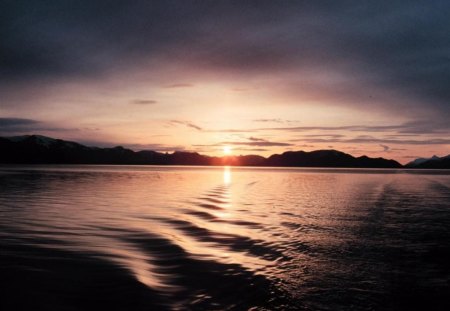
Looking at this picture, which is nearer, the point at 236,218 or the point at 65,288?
the point at 65,288

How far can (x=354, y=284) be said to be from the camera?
11.4 metres

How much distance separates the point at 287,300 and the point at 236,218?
15.9m

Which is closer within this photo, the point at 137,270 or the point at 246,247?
the point at 137,270

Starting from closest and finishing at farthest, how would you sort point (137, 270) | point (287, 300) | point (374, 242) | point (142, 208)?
1. point (287, 300)
2. point (137, 270)
3. point (374, 242)
4. point (142, 208)

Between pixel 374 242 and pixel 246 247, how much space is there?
643cm

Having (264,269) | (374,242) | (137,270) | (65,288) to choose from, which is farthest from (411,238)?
(65,288)

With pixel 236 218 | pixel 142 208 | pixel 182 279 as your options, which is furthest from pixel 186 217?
pixel 182 279

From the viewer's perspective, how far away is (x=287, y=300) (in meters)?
9.90

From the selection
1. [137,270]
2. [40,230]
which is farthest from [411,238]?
[40,230]

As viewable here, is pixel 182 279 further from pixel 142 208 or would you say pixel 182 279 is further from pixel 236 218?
pixel 142 208

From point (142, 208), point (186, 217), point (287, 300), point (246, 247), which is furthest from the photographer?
point (142, 208)

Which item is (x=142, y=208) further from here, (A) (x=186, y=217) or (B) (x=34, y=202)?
(B) (x=34, y=202)

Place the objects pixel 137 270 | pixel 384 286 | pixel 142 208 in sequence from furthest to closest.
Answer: pixel 142 208 < pixel 137 270 < pixel 384 286

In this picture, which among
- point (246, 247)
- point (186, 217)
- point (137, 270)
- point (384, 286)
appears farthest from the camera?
point (186, 217)
